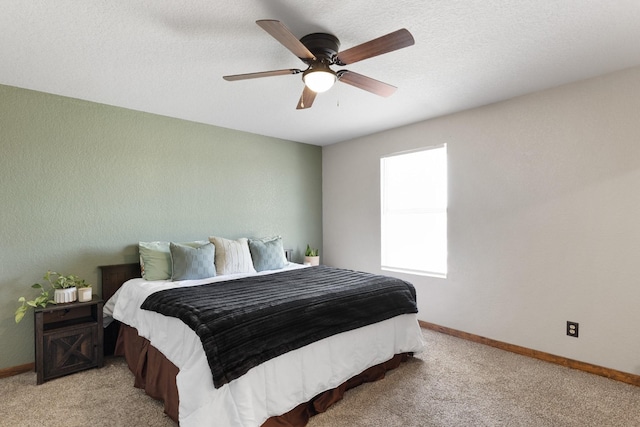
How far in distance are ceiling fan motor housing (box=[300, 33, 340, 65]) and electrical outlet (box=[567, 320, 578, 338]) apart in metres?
2.90

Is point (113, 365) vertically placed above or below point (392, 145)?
below

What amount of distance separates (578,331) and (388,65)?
269 cm

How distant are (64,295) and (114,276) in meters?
0.49

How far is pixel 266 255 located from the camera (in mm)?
3715

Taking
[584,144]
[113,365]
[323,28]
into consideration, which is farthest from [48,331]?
[584,144]

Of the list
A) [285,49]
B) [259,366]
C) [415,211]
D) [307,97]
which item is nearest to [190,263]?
[259,366]

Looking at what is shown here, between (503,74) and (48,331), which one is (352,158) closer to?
(503,74)

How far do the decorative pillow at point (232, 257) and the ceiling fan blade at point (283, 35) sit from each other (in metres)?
2.19

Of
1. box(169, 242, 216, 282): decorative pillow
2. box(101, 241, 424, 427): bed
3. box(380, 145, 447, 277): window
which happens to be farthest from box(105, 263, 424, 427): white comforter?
box(380, 145, 447, 277): window

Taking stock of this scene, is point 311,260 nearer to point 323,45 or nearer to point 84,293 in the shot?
point 84,293

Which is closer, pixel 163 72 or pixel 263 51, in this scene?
pixel 263 51

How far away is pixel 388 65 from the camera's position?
2.48 m

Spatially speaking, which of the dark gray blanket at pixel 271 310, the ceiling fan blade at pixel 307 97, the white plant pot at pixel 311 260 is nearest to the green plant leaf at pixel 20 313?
the dark gray blanket at pixel 271 310

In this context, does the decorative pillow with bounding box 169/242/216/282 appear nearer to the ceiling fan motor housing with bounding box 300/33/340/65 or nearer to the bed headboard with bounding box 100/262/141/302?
the bed headboard with bounding box 100/262/141/302
